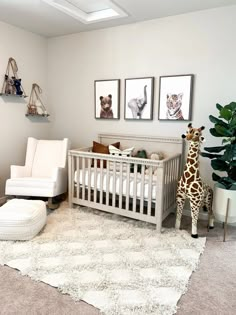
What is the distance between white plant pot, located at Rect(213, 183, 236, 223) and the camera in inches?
96.2

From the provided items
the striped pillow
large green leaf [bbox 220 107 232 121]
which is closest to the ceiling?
large green leaf [bbox 220 107 232 121]

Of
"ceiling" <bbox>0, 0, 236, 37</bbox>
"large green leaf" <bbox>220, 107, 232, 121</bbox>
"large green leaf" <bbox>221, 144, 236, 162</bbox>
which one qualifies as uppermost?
"ceiling" <bbox>0, 0, 236, 37</bbox>

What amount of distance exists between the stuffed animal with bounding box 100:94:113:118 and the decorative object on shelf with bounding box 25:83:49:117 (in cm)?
103

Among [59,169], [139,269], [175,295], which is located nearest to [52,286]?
[139,269]

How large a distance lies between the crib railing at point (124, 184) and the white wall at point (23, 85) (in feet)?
3.44

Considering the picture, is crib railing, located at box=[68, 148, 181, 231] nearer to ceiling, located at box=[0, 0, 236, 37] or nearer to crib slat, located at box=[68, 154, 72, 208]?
crib slat, located at box=[68, 154, 72, 208]

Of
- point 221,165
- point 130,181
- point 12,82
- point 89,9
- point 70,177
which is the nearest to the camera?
point 221,165

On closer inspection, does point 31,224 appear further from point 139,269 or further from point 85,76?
point 85,76

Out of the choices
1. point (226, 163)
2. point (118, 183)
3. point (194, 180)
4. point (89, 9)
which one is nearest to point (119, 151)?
point (118, 183)

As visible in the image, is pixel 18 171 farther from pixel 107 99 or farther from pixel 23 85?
pixel 107 99

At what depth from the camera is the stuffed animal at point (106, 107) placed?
139 inches

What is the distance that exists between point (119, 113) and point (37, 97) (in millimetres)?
1417

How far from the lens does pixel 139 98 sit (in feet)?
10.8

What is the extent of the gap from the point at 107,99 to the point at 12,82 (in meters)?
1.34
